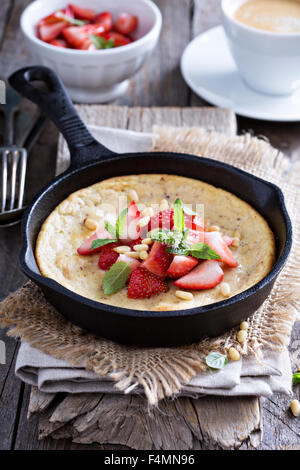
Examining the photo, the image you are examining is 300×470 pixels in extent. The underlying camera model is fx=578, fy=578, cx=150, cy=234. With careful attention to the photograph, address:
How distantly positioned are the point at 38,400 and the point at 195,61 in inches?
108

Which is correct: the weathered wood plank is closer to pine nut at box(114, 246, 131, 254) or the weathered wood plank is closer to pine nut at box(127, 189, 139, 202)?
pine nut at box(114, 246, 131, 254)

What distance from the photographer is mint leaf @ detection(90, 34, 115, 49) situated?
359 centimetres

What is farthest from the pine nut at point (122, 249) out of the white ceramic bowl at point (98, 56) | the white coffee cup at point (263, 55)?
the white coffee cup at point (263, 55)

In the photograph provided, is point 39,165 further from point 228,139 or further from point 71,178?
point 228,139

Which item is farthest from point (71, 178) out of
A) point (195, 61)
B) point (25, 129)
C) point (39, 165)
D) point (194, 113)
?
point (195, 61)

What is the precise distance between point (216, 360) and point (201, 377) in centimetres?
9

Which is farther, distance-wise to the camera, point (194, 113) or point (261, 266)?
point (194, 113)

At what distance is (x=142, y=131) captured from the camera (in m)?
3.44

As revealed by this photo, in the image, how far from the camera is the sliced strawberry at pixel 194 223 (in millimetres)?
2400

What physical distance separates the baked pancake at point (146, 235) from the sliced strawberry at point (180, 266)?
1.5 inches

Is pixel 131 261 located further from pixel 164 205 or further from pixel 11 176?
pixel 11 176

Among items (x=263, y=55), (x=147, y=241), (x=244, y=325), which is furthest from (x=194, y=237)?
(x=263, y=55)

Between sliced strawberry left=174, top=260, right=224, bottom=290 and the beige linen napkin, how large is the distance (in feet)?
1.03

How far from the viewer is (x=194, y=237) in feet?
7.62
